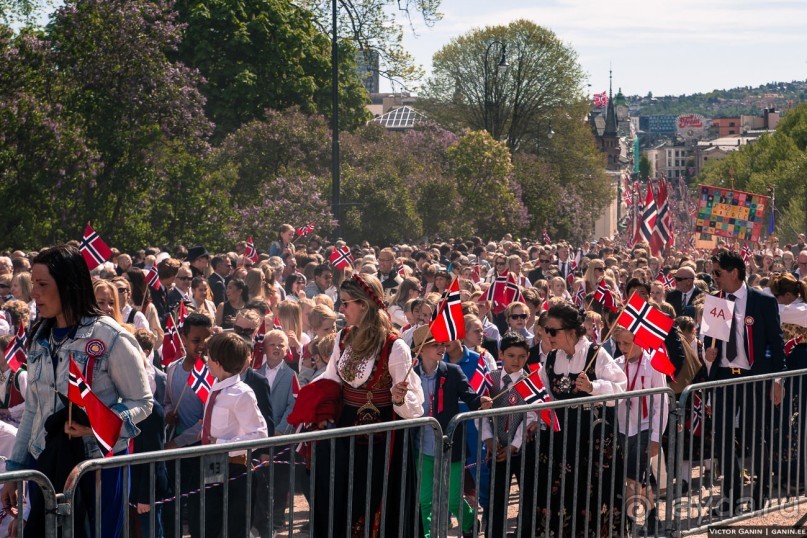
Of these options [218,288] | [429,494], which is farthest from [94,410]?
[218,288]

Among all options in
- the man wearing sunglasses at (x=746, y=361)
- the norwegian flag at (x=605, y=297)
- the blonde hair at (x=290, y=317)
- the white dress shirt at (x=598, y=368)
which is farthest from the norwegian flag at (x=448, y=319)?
the norwegian flag at (x=605, y=297)

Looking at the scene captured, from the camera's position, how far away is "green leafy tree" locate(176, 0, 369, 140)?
41.9 metres

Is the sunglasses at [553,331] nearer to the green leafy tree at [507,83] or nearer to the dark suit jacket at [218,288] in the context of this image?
the dark suit jacket at [218,288]

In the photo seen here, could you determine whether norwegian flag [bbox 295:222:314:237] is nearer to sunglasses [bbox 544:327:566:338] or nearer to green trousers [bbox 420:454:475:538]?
green trousers [bbox 420:454:475:538]

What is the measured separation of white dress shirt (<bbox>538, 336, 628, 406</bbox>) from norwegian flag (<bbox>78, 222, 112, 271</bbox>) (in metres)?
8.46

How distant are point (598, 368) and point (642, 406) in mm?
336

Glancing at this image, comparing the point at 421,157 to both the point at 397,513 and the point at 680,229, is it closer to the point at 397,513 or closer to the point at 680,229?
the point at 680,229

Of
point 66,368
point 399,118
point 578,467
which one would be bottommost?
point 578,467

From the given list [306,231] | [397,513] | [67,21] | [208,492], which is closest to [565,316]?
[397,513]

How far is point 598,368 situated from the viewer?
297 inches

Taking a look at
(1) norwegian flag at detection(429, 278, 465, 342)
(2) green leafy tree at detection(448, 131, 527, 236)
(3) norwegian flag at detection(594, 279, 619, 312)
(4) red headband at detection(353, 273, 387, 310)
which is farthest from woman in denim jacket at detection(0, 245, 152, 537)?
(2) green leafy tree at detection(448, 131, 527, 236)

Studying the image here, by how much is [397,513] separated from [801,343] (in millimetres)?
4842

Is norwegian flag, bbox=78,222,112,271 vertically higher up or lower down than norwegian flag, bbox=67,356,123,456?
lower down

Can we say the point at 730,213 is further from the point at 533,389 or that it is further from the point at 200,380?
the point at 200,380
